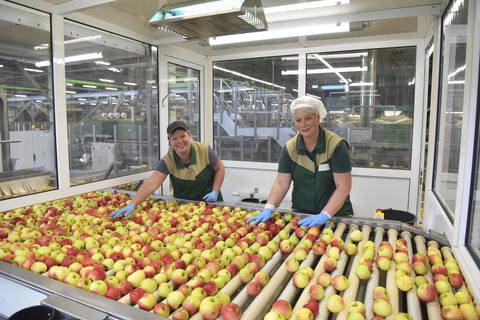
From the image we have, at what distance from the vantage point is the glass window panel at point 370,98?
4.62 metres

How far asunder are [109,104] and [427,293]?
4046 mm

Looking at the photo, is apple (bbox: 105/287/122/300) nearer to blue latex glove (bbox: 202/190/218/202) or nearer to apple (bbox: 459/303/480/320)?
apple (bbox: 459/303/480/320)

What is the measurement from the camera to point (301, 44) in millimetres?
4914

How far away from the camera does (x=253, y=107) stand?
5.66m

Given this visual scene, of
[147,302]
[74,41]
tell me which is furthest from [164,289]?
[74,41]

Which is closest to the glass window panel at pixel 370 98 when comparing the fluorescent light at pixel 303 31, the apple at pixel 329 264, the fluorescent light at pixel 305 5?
the fluorescent light at pixel 303 31

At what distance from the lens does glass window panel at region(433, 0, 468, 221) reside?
95.2 inches

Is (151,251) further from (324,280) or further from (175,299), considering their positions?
(324,280)

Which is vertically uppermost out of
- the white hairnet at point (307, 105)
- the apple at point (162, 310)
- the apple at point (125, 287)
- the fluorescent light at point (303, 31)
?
the fluorescent light at point (303, 31)

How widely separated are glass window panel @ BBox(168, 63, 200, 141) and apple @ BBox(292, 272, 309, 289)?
3.98 meters

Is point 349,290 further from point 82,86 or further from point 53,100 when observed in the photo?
point 82,86

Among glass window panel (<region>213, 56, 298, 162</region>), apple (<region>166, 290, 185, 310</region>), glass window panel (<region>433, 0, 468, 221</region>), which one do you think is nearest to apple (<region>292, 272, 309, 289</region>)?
apple (<region>166, 290, 185, 310</region>)

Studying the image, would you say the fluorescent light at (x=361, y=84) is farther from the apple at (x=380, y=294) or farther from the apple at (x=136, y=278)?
the apple at (x=136, y=278)

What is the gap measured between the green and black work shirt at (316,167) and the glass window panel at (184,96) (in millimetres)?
2825
